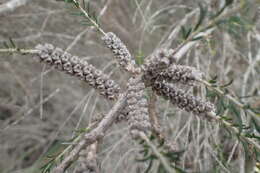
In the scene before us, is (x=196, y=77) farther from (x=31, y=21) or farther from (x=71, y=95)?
(x=71, y=95)

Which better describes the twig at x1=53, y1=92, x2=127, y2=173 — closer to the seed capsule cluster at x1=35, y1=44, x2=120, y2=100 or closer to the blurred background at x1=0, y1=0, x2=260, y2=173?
the seed capsule cluster at x1=35, y1=44, x2=120, y2=100

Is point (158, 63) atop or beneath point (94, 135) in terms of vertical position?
atop

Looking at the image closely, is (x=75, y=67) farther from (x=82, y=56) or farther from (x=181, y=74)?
(x=82, y=56)

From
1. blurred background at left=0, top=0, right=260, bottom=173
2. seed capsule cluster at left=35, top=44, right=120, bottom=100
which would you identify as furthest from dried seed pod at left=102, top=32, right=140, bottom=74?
blurred background at left=0, top=0, right=260, bottom=173

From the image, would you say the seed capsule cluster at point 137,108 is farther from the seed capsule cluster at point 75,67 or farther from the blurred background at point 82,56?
the blurred background at point 82,56

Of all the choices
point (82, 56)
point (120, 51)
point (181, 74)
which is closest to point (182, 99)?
point (181, 74)

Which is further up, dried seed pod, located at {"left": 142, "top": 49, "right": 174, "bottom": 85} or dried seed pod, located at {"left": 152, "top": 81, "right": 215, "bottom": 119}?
dried seed pod, located at {"left": 142, "top": 49, "right": 174, "bottom": 85}

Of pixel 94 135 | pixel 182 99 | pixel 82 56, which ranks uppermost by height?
pixel 82 56

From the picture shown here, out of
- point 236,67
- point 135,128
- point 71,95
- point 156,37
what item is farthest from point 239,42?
point 135,128

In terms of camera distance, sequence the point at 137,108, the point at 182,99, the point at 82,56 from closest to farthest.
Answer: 1. the point at 137,108
2. the point at 182,99
3. the point at 82,56
